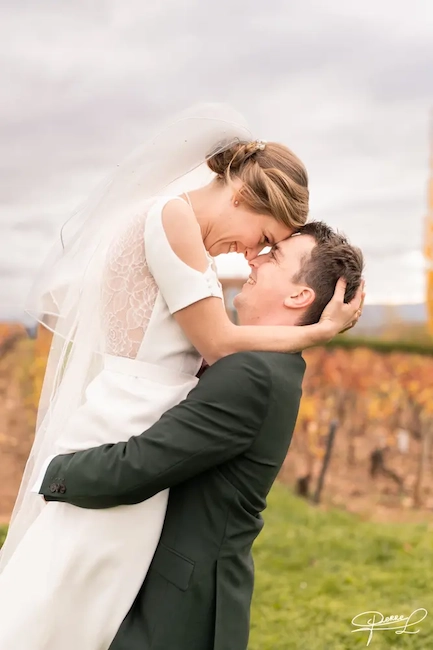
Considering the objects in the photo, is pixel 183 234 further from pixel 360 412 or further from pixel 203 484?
pixel 360 412

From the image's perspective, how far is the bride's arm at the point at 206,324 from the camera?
2.34 meters

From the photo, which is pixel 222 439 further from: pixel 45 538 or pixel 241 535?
pixel 45 538

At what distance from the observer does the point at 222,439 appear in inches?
88.4

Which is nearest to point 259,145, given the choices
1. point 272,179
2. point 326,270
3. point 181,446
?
point 272,179

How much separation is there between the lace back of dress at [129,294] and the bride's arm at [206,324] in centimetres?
9

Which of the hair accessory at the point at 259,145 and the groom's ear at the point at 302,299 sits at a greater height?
the hair accessory at the point at 259,145

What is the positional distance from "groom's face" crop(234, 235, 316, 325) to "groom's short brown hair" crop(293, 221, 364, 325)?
2cm

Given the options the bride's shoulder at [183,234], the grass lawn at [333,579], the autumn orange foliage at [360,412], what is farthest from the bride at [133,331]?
the autumn orange foliage at [360,412]

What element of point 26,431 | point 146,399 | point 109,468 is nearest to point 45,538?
point 109,468

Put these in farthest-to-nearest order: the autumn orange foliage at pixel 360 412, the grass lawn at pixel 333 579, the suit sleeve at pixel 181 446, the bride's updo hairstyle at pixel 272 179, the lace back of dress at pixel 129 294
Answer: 1. the autumn orange foliage at pixel 360 412
2. the grass lawn at pixel 333 579
3. the bride's updo hairstyle at pixel 272 179
4. the lace back of dress at pixel 129 294
5. the suit sleeve at pixel 181 446

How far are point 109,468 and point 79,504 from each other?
→ 7.1 inches

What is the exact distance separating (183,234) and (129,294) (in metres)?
0.26

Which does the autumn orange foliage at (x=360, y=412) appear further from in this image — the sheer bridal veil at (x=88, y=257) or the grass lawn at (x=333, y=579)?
the sheer bridal veil at (x=88, y=257)

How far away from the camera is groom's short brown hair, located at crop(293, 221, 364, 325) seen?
8.34 feet
